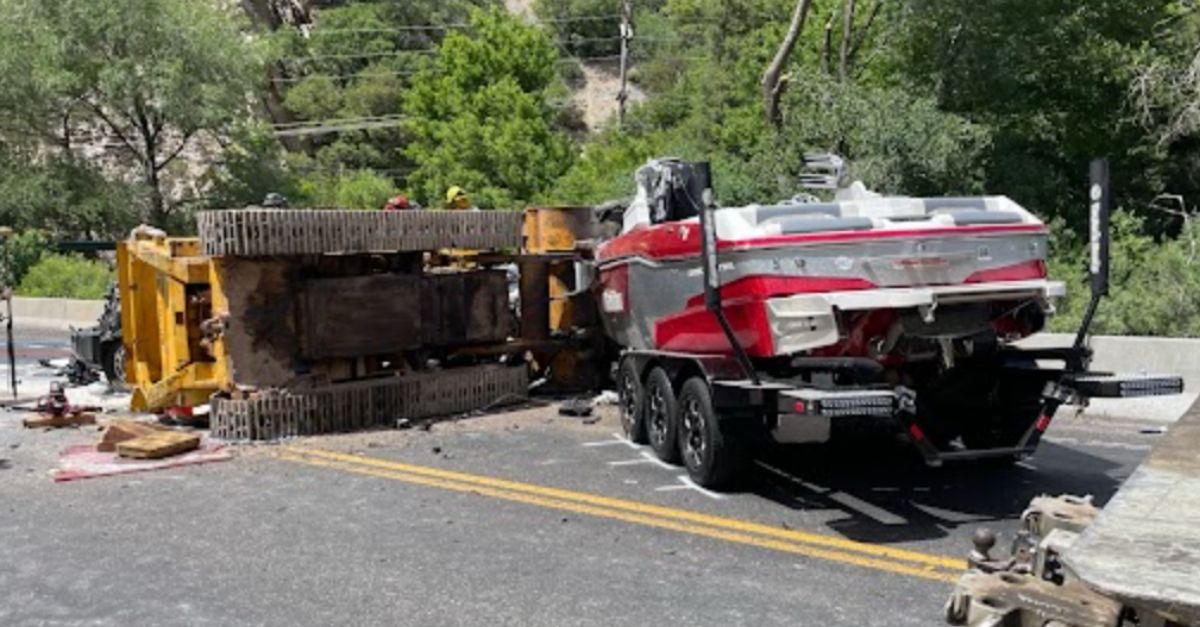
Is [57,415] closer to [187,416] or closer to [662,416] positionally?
[187,416]

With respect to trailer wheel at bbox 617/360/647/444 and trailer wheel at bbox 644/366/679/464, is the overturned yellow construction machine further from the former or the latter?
trailer wheel at bbox 644/366/679/464

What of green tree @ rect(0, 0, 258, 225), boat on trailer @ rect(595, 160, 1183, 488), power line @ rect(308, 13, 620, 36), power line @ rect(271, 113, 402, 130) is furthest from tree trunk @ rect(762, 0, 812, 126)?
power line @ rect(308, 13, 620, 36)

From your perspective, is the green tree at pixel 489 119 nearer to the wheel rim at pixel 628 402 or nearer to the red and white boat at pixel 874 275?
the wheel rim at pixel 628 402

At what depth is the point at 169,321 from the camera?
1071 centimetres

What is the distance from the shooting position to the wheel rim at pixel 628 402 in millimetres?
9348

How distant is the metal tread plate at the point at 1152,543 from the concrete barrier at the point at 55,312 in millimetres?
22817

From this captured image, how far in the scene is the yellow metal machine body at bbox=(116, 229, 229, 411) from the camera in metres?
10.5

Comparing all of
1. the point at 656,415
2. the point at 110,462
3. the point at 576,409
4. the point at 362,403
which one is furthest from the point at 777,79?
the point at 110,462

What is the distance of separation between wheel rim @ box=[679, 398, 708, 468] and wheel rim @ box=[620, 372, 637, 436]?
4.01 feet

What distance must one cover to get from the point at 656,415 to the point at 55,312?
65.3 feet

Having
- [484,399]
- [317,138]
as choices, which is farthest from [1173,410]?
[317,138]

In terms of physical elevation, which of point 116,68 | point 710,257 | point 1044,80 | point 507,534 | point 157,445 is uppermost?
point 116,68

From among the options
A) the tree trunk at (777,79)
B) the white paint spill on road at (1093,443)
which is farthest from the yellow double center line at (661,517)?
the tree trunk at (777,79)

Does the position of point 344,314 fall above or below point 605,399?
above
